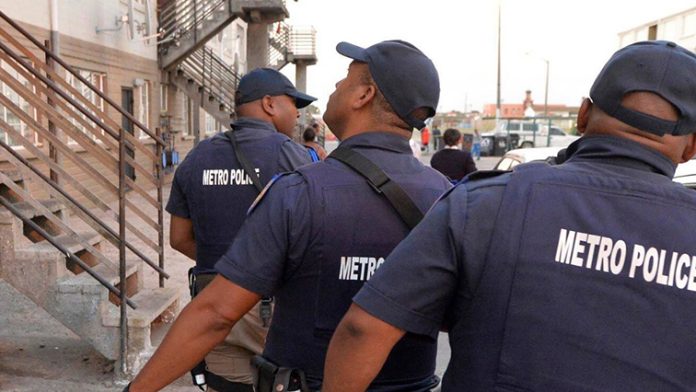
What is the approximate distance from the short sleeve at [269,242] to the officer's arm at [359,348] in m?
0.39

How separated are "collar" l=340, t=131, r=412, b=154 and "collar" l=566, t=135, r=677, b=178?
27.0 inches

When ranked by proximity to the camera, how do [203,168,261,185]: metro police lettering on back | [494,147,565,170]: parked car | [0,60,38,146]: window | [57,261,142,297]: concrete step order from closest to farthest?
[203,168,261,185]: metro police lettering on back
[57,261,142,297]: concrete step
[494,147,565,170]: parked car
[0,60,38,146]: window

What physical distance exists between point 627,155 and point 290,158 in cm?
183

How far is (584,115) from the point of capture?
147 centimetres

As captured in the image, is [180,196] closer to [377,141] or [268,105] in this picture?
[268,105]

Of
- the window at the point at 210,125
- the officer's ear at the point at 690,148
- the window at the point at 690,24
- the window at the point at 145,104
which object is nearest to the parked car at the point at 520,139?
the window at the point at 690,24

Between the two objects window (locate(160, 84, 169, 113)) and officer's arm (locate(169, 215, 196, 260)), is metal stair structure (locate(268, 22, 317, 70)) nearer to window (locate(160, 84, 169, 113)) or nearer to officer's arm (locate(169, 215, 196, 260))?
window (locate(160, 84, 169, 113))

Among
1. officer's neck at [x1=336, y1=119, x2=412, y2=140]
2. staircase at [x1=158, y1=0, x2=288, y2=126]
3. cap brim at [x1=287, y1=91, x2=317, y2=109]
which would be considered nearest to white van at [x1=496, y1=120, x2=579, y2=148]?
staircase at [x1=158, y1=0, x2=288, y2=126]

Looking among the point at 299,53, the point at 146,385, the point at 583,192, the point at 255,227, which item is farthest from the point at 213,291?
the point at 299,53

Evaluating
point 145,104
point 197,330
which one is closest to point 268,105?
point 197,330

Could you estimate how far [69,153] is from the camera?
16.4 feet

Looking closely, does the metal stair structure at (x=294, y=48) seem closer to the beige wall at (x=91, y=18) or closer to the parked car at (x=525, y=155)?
→ the beige wall at (x=91, y=18)

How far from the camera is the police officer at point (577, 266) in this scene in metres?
1.25

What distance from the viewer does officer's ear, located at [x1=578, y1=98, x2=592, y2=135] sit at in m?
1.44
